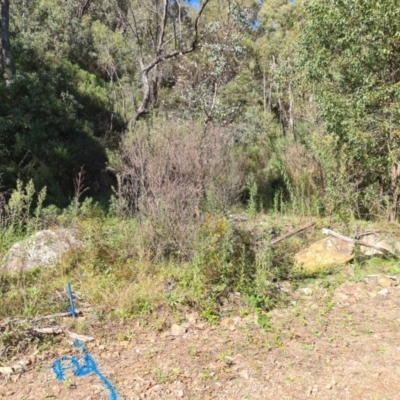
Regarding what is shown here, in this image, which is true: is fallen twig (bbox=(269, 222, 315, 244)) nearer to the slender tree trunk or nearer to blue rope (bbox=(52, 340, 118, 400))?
blue rope (bbox=(52, 340, 118, 400))

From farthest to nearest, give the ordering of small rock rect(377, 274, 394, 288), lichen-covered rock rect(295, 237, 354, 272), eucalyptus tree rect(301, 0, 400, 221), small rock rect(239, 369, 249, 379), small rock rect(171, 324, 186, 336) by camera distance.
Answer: eucalyptus tree rect(301, 0, 400, 221) < lichen-covered rock rect(295, 237, 354, 272) < small rock rect(377, 274, 394, 288) < small rock rect(171, 324, 186, 336) < small rock rect(239, 369, 249, 379)

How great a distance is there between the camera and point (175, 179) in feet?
17.9

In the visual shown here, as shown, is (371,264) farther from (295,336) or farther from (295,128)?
(295,128)

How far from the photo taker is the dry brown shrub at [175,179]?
4.60 meters

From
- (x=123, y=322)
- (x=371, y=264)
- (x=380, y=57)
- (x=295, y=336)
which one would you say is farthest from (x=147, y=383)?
(x=380, y=57)

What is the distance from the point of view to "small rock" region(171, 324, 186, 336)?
3.28 metres

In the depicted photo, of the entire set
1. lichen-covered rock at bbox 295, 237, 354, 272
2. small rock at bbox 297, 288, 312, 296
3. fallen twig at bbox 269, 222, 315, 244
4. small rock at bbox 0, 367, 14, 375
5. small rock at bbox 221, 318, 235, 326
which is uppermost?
fallen twig at bbox 269, 222, 315, 244

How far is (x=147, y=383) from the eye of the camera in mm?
2605

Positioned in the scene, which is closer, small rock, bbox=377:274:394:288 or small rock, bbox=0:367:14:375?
small rock, bbox=0:367:14:375

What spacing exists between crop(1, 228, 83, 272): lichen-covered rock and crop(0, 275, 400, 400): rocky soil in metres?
1.25

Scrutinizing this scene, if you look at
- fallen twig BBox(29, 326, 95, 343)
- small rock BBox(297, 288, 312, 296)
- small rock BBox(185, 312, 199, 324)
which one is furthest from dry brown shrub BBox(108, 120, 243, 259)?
fallen twig BBox(29, 326, 95, 343)

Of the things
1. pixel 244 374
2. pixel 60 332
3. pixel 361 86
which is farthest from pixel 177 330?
pixel 361 86

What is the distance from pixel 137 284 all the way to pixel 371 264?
2732 millimetres

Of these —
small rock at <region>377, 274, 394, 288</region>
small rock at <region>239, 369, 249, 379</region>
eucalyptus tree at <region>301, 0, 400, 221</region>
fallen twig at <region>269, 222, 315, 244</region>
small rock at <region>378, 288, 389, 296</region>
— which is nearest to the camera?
small rock at <region>239, 369, 249, 379</region>
